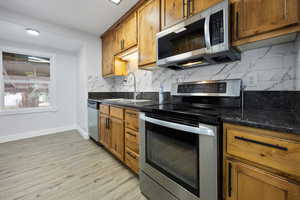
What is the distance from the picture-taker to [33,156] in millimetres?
2186

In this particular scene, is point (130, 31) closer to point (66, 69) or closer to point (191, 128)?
point (191, 128)

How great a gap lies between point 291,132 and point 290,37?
0.84 m

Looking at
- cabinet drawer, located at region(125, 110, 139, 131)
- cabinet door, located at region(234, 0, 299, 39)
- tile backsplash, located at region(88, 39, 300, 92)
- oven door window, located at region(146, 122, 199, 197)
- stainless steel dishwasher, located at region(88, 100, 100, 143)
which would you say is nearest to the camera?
cabinet door, located at region(234, 0, 299, 39)

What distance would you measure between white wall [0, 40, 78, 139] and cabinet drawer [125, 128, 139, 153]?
2977 millimetres

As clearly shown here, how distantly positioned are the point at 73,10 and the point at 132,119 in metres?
2.08

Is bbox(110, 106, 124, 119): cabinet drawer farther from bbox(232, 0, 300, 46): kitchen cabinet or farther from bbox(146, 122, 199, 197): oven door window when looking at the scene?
bbox(232, 0, 300, 46): kitchen cabinet

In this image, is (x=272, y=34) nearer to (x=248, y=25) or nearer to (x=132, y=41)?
(x=248, y=25)

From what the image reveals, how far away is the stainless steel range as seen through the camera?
2.66 feet

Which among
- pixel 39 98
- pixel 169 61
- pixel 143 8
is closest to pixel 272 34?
pixel 169 61

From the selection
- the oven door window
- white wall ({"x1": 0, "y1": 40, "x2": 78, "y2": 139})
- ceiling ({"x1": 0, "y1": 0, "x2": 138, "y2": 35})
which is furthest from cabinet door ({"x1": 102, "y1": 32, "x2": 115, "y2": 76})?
the oven door window

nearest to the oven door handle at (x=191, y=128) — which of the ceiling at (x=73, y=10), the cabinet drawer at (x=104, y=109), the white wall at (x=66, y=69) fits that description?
the cabinet drawer at (x=104, y=109)

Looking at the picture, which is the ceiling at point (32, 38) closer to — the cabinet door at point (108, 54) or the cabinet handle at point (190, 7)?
the cabinet door at point (108, 54)

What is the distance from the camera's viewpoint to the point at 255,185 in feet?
2.27

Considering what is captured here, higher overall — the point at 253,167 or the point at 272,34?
the point at 272,34
